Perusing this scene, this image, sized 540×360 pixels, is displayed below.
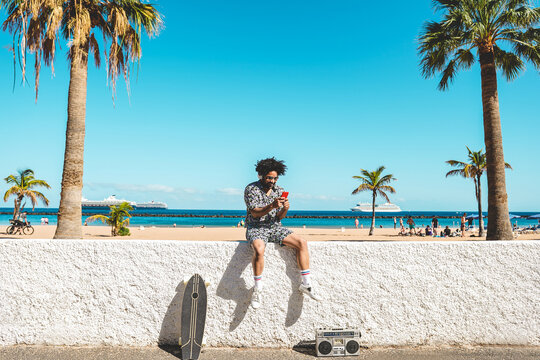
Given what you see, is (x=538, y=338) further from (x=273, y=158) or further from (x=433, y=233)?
(x=433, y=233)

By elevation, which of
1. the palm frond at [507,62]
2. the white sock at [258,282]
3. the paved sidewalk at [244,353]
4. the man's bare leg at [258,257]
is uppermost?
the palm frond at [507,62]

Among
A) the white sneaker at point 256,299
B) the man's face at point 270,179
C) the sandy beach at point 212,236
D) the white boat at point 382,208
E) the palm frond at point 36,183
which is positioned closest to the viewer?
the white sneaker at point 256,299

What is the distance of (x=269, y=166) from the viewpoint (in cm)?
380

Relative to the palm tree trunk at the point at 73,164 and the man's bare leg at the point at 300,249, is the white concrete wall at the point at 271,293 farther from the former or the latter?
the palm tree trunk at the point at 73,164

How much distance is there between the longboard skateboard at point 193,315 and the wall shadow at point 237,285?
0.65 ft

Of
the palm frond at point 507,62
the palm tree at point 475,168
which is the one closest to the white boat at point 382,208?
the palm tree at point 475,168

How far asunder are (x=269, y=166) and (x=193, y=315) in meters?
1.68

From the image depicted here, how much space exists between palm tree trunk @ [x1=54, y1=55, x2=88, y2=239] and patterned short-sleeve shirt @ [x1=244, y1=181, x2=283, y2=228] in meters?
5.50

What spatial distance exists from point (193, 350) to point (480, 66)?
11091mm

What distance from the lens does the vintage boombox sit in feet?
10.9

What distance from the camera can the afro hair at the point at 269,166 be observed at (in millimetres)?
3801

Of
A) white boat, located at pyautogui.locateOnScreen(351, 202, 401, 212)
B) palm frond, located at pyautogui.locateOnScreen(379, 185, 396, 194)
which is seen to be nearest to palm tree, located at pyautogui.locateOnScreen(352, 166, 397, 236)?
palm frond, located at pyautogui.locateOnScreen(379, 185, 396, 194)

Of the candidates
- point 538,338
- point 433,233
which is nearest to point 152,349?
point 538,338

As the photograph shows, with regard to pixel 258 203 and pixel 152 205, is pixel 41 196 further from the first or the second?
pixel 152 205
